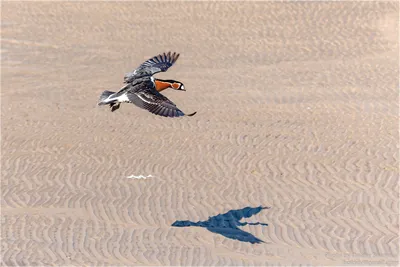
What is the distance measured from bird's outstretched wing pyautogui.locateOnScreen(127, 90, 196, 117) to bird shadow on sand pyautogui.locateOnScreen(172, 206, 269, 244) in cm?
157

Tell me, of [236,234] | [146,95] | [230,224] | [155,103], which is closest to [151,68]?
[146,95]

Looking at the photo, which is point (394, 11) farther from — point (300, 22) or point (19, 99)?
point (19, 99)

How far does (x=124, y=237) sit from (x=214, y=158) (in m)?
3.24

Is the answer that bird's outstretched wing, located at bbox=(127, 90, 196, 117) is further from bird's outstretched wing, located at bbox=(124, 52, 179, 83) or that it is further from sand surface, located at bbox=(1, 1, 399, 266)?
sand surface, located at bbox=(1, 1, 399, 266)

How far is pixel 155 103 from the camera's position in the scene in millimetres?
10023

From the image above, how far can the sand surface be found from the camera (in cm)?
1008

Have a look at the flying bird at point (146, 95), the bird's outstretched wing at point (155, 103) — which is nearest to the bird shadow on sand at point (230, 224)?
the flying bird at point (146, 95)

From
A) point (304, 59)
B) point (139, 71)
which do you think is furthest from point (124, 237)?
point (304, 59)

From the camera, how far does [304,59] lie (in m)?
18.9

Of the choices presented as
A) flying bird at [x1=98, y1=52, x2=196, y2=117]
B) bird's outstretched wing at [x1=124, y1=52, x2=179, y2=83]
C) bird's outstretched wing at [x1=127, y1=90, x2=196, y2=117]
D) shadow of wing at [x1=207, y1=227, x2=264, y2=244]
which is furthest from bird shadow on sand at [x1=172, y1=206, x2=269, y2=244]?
bird's outstretched wing at [x1=124, y1=52, x2=179, y2=83]

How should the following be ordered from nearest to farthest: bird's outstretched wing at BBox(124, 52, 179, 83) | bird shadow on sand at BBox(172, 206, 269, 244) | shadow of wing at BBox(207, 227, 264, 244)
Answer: shadow of wing at BBox(207, 227, 264, 244) < bird shadow on sand at BBox(172, 206, 269, 244) < bird's outstretched wing at BBox(124, 52, 179, 83)

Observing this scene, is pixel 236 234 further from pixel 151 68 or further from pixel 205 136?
pixel 205 136

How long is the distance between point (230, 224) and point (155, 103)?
1.85 meters

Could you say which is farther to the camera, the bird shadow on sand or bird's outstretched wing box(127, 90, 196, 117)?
the bird shadow on sand
